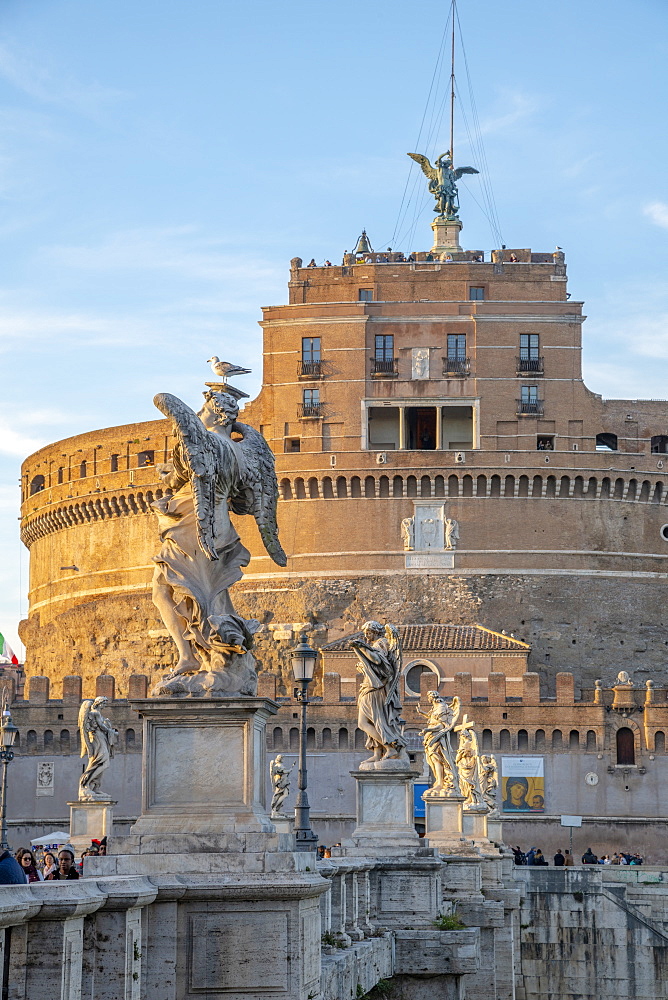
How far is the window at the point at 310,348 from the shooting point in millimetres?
62281

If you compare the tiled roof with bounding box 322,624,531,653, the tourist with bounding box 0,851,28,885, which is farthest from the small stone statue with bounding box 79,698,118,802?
the tiled roof with bounding box 322,624,531,653

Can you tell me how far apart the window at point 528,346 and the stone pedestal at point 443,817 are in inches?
1603

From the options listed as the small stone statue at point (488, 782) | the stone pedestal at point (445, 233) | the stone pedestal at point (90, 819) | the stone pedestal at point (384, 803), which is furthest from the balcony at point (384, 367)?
the stone pedestal at point (384, 803)

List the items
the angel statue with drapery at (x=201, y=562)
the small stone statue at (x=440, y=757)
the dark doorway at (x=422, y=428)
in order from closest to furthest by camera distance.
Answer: the angel statue with drapery at (x=201, y=562) → the small stone statue at (x=440, y=757) → the dark doorway at (x=422, y=428)

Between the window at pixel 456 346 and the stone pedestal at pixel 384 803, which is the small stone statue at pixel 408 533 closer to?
the window at pixel 456 346

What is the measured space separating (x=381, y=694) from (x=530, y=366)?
46.3 meters

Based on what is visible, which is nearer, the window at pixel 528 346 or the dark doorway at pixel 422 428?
the window at pixel 528 346

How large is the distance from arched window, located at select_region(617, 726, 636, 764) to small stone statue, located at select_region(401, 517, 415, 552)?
1049cm

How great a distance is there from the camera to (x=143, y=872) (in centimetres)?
873

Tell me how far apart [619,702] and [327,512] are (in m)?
12.7

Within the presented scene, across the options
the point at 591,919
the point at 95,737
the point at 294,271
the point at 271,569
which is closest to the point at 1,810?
the point at 95,737

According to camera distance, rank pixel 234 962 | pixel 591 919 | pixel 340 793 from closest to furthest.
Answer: pixel 234 962 < pixel 591 919 < pixel 340 793

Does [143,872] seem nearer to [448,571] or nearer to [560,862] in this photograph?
[560,862]

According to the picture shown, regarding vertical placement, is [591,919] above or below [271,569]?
below
